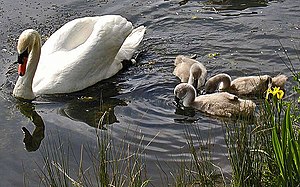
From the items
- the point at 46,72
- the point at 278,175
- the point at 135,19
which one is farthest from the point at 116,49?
the point at 278,175

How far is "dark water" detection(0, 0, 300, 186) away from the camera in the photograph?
745 centimetres

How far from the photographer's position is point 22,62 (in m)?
8.96

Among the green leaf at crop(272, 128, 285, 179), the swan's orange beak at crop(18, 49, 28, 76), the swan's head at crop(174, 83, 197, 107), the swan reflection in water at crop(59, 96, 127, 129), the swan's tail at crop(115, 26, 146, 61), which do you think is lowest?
the swan reflection in water at crop(59, 96, 127, 129)

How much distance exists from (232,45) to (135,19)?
8.35 feet

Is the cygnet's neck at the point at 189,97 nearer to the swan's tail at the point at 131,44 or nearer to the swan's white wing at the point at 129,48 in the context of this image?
the swan's white wing at the point at 129,48

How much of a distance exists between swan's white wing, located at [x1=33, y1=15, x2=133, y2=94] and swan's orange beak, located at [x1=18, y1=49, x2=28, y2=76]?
0.38 m

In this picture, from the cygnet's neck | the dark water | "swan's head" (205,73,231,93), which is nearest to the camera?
the dark water

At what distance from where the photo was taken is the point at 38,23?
11758 mm

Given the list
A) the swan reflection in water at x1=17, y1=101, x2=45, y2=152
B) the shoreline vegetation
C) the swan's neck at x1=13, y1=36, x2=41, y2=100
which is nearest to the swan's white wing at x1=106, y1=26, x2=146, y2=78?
the swan's neck at x1=13, y1=36, x2=41, y2=100

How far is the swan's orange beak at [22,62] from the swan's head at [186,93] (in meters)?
2.31

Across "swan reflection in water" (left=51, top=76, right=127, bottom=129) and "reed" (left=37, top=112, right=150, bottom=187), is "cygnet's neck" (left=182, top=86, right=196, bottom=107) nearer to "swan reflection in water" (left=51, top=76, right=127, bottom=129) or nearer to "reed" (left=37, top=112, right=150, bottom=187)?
"swan reflection in water" (left=51, top=76, right=127, bottom=129)

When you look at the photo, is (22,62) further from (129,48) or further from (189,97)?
(189,97)

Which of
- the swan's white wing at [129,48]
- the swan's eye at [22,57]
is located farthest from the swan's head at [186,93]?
the swan's eye at [22,57]

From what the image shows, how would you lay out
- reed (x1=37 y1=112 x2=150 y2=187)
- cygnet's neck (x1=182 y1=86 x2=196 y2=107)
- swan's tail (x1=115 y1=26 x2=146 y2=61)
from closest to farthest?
reed (x1=37 y1=112 x2=150 y2=187) → cygnet's neck (x1=182 y1=86 x2=196 y2=107) → swan's tail (x1=115 y1=26 x2=146 y2=61)
